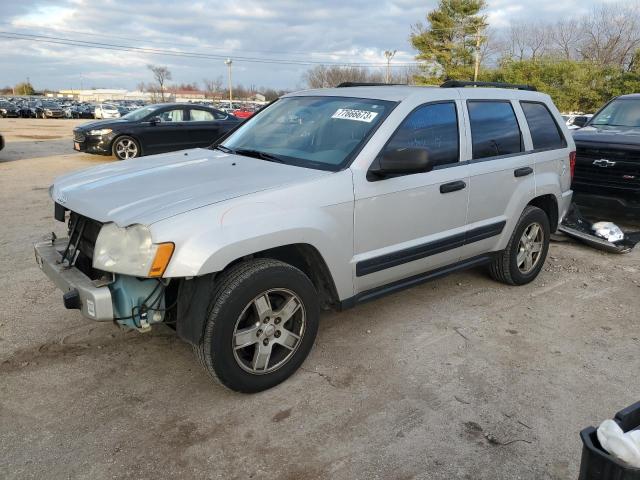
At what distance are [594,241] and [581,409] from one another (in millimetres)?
3740

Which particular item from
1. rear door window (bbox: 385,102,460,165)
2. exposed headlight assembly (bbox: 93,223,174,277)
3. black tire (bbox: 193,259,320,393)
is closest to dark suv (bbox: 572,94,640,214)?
rear door window (bbox: 385,102,460,165)

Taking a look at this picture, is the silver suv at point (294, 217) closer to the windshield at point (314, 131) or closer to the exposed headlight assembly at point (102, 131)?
the windshield at point (314, 131)

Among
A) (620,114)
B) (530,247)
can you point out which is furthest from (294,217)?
(620,114)

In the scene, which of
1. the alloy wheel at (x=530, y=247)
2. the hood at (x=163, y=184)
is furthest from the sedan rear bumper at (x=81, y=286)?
the alloy wheel at (x=530, y=247)

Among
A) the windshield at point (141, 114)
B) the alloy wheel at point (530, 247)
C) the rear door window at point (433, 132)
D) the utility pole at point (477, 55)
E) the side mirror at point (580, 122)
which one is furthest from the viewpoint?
the utility pole at point (477, 55)

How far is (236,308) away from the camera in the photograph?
2.84 m

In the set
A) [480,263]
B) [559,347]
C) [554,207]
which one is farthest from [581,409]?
[554,207]

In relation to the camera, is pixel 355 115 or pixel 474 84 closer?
pixel 355 115

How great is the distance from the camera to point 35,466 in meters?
2.52

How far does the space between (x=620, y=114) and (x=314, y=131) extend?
21.9 ft

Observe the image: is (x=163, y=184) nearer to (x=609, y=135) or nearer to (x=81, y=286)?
(x=81, y=286)

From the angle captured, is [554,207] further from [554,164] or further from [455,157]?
[455,157]

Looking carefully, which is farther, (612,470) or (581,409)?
(581,409)

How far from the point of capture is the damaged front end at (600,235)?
6.18 meters
